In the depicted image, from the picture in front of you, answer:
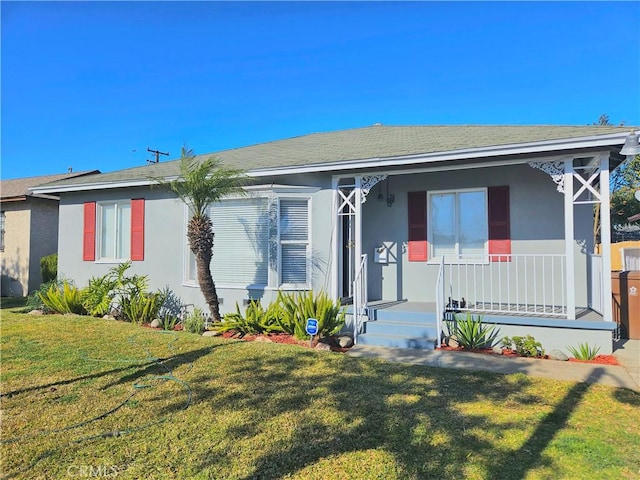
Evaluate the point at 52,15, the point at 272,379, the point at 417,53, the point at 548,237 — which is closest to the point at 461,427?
the point at 272,379

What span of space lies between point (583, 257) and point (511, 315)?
6.28 feet

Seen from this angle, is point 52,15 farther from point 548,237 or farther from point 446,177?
point 548,237

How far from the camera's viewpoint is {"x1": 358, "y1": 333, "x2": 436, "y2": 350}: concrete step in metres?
6.49

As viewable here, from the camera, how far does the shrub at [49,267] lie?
523 inches

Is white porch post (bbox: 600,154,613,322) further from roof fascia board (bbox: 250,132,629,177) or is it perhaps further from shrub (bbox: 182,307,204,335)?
shrub (bbox: 182,307,204,335)

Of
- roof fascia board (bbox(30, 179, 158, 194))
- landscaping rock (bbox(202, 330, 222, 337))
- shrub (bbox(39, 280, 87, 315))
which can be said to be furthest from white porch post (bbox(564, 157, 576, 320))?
shrub (bbox(39, 280, 87, 315))

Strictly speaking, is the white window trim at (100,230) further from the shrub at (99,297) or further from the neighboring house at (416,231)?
the shrub at (99,297)

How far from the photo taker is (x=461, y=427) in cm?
352

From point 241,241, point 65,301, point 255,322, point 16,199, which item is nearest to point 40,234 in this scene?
point 16,199

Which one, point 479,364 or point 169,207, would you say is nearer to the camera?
point 479,364

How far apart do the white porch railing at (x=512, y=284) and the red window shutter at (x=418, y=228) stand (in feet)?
1.82

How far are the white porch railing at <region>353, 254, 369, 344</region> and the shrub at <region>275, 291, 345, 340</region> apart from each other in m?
0.25

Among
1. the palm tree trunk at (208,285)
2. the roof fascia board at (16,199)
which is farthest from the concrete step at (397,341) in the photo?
the roof fascia board at (16,199)

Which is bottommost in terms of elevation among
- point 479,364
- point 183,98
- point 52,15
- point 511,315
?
point 479,364
